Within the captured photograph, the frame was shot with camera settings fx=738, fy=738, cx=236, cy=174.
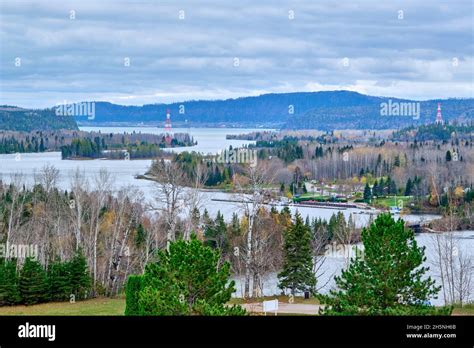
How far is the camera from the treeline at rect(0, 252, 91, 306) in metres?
13.0

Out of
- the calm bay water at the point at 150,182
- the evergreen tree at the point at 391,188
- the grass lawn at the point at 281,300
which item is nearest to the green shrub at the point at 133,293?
the grass lawn at the point at 281,300

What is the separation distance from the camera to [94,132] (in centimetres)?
4481

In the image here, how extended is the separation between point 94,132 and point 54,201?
23.3 meters

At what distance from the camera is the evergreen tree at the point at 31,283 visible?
1308 centimetres

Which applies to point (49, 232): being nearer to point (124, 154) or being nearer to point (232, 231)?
point (232, 231)

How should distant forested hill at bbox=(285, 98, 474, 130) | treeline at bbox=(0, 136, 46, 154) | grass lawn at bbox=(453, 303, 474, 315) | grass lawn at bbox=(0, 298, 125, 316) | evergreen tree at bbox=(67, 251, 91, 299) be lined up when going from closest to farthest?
grass lawn at bbox=(453, 303, 474, 315) → grass lawn at bbox=(0, 298, 125, 316) → evergreen tree at bbox=(67, 251, 91, 299) → treeline at bbox=(0, 136, 46, 154) → distant forested hill at bbox=(285, 98, 474, 130)

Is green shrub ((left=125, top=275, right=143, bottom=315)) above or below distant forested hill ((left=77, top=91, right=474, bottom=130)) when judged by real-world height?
below

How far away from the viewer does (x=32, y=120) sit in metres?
45.1

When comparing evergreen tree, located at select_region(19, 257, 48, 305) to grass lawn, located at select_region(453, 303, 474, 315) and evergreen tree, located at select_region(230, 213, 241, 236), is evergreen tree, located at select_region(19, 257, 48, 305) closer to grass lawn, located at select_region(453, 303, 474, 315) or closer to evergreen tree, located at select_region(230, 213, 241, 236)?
evergreen tree, located at select_region(230, 213, 241, 236)

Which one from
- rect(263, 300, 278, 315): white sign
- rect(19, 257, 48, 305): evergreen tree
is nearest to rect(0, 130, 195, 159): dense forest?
rect(19, 257, 48, 305): evergreen tree

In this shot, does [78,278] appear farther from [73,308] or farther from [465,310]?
[465,310]

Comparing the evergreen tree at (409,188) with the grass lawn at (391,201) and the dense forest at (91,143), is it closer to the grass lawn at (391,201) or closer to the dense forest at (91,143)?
the grass lawn at (391,201)

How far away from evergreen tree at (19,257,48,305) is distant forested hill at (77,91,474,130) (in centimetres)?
1576
